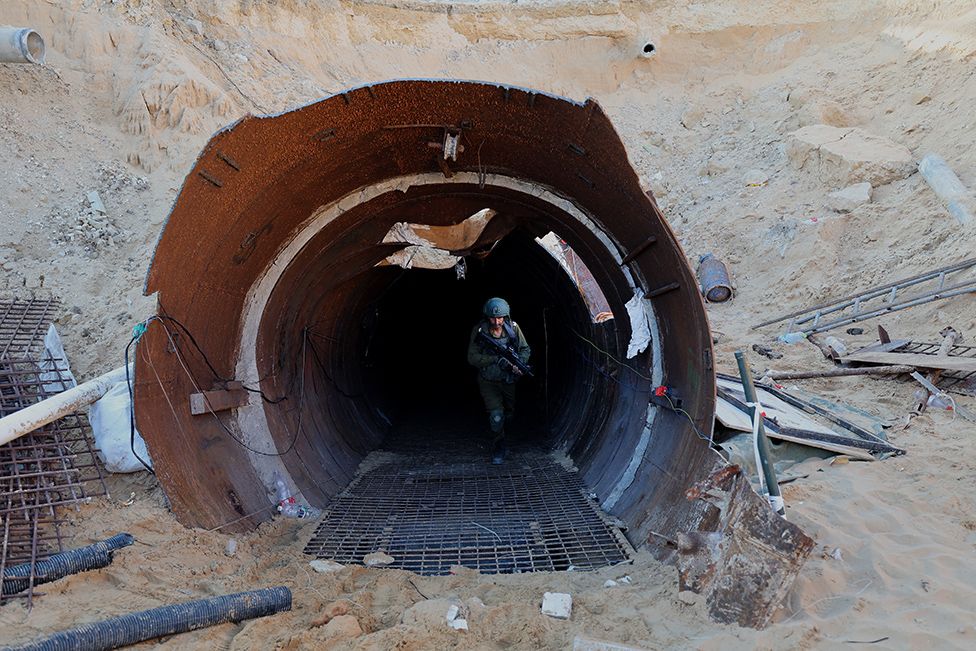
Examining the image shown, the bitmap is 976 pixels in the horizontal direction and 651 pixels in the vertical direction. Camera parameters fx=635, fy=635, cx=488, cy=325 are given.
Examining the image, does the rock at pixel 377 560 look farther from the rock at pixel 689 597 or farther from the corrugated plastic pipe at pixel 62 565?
the rock at pixel 689 597

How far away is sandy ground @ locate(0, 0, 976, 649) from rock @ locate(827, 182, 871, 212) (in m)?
0.27

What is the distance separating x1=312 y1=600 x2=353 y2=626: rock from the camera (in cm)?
317

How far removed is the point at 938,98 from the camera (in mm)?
12664

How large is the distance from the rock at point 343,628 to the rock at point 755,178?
1358cm

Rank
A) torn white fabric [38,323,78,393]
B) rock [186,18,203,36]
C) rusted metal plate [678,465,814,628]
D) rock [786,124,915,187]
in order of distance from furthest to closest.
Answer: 1. rock [186,18,203,36]
2. rock [786,124,915,187]
3. torn white fabric [38,323,78,393]
4. rusted metal plate [678,465,814,628]

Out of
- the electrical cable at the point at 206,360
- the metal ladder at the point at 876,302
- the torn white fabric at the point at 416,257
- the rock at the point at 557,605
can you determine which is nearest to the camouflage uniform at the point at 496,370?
the torn white fabric at the point at 416,257

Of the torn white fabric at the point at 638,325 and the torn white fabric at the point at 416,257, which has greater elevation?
the torn white fabric at the point at 416,257

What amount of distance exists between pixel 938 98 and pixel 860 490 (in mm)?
11679

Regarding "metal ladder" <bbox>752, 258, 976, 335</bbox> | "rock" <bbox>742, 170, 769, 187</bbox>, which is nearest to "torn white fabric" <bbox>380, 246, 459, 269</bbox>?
"metal ladder" <bbox>752, 258, 976, 335</bbox>

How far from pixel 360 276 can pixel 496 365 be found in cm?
203

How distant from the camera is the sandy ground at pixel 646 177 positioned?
10.6ft

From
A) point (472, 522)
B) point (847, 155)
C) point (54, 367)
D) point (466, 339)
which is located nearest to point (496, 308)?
point (472, 522)

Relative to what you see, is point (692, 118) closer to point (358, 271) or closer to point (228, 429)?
point (358, 271)

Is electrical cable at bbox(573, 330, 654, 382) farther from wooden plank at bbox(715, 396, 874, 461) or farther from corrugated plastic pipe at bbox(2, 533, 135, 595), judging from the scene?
corrugated plastic pipe at bbox(2, 533, 135, 595)
